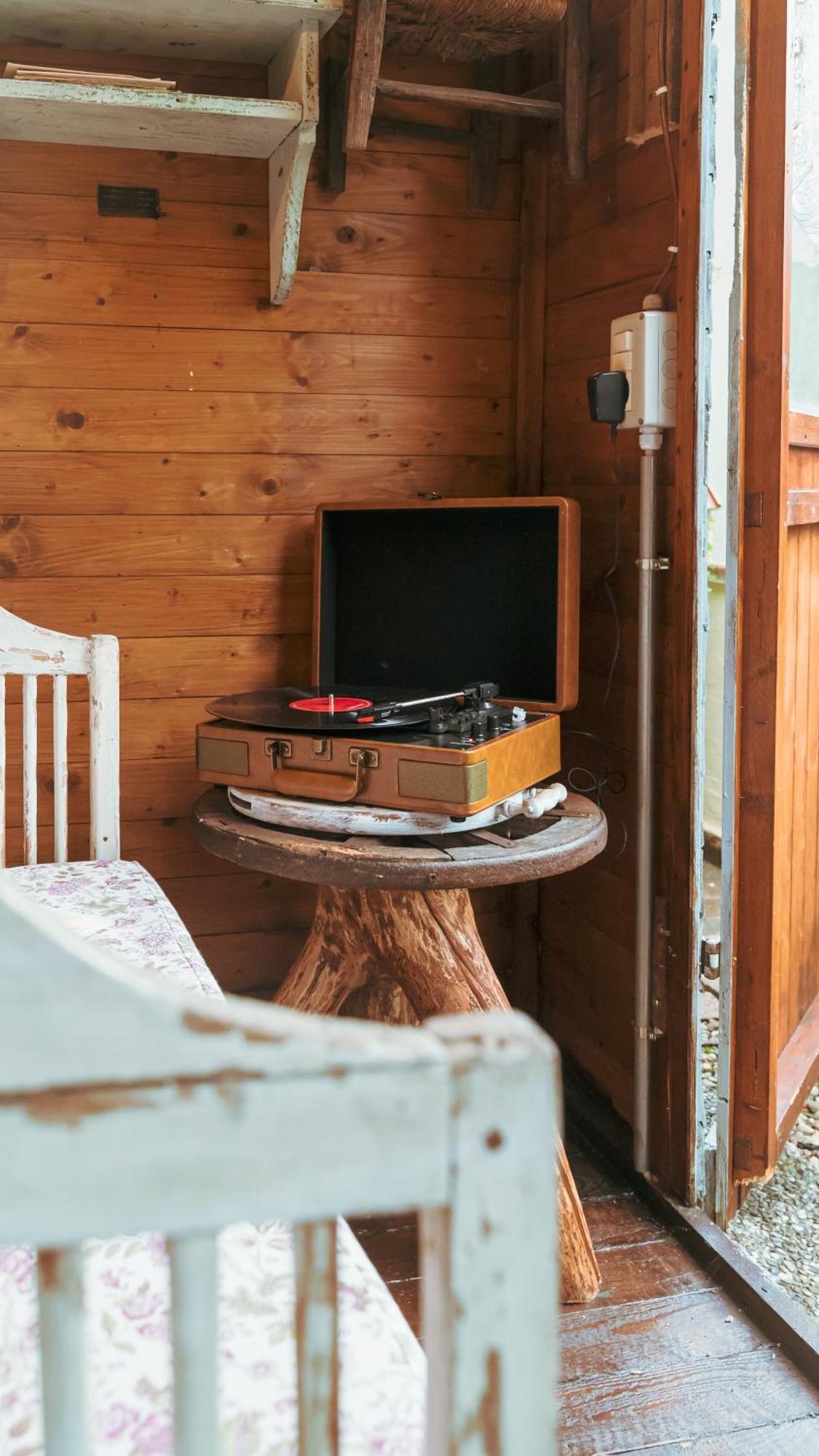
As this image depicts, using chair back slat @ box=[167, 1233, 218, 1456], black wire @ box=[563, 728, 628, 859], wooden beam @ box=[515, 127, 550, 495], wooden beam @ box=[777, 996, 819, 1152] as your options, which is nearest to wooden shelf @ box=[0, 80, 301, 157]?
wooden beam @ box=[515, 127, 550, 495]

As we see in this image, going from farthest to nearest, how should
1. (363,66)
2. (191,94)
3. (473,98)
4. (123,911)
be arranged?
(473,98) → (363,66) → (191,94) → (123,911)

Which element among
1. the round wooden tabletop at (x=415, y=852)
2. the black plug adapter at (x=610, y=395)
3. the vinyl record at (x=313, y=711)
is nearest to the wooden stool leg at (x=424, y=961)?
the round wooden tabletop at (x=415, y=852)

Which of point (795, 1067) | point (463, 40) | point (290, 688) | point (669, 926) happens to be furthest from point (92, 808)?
point (463, 40)

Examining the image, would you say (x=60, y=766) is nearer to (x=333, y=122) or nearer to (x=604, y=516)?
(x=604, y=516)

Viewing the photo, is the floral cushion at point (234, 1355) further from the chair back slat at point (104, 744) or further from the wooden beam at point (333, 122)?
the wooden beam at point (333, 122)

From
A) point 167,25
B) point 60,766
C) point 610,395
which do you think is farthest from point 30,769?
point 167,25

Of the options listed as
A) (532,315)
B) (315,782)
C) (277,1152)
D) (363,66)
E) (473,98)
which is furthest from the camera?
(532,315)

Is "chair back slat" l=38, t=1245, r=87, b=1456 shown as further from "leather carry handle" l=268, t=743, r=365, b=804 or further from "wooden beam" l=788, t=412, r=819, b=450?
"wooden beam" l=788, t=412, r=819, b=450

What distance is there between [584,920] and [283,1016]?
1924 millimetres

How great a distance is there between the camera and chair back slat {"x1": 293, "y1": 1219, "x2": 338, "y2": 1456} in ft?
1.37

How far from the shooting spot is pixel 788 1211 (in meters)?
2.01

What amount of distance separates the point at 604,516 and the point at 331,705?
0.65 metres

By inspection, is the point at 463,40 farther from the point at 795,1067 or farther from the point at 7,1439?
the point at 7,1439

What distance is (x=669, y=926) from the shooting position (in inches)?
75.0
